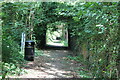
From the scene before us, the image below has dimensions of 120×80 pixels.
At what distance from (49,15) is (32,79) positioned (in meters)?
8.71

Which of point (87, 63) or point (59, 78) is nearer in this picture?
point (59, 78)

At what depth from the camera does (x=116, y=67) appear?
3.62 meters

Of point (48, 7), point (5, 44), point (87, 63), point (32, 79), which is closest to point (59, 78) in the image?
point (32, 79)

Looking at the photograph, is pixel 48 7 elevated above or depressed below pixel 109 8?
above

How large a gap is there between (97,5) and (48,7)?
936cm

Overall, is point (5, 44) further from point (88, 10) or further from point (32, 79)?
point (88, 10)

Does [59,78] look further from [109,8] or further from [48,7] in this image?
[48,7]

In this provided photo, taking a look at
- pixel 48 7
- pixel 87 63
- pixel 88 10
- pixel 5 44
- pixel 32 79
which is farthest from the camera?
pixel 48 7

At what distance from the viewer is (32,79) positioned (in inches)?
197

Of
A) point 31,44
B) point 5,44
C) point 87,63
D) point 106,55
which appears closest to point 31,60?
point 31,44

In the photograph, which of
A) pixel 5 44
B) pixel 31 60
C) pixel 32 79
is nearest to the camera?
pixel 32 79

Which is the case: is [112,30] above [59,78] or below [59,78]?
above

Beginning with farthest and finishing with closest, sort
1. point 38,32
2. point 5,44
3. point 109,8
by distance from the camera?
1. point 38,32
2. point 5,44
3. point 109,8

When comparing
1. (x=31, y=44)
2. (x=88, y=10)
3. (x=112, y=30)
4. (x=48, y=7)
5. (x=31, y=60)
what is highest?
(x=48, y=7)
